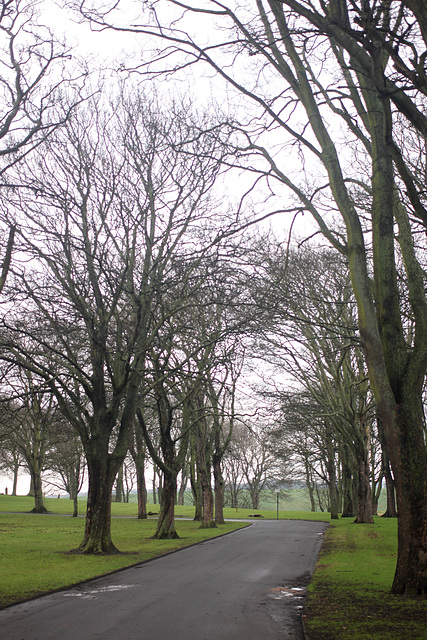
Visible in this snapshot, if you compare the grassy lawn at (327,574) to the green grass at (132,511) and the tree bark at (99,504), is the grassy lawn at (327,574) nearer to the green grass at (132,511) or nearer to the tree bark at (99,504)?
the tree bark at (99,504)

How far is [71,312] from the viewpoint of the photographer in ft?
56.4

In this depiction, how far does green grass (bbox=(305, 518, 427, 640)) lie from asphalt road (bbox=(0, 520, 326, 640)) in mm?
311

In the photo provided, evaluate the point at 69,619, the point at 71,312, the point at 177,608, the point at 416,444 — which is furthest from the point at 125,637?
the point at 71,312

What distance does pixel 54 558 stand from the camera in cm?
1546

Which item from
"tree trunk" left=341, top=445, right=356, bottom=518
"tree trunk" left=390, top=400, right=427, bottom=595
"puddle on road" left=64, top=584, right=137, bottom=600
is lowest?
"tree trunk" left=341, top=445, right=356, bottom=518

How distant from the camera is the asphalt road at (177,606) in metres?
7.04

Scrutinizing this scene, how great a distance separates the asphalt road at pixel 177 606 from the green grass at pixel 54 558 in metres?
0.56

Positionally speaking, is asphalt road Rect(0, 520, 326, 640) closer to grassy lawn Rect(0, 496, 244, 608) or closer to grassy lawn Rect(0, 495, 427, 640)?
grassy lawn Rect(0, 495, 427, 640)

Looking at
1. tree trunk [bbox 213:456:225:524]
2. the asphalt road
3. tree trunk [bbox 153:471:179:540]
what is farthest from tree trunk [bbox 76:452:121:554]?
tree trunk [bbox 213:456:225:524]

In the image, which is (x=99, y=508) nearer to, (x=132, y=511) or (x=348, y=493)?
(x=348, y=493)

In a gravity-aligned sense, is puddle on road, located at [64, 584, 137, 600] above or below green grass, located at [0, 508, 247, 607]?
above

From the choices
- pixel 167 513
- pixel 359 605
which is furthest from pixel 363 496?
pixel 359 605

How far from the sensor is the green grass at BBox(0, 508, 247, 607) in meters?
10.9

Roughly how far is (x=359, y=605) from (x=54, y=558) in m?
9.93
